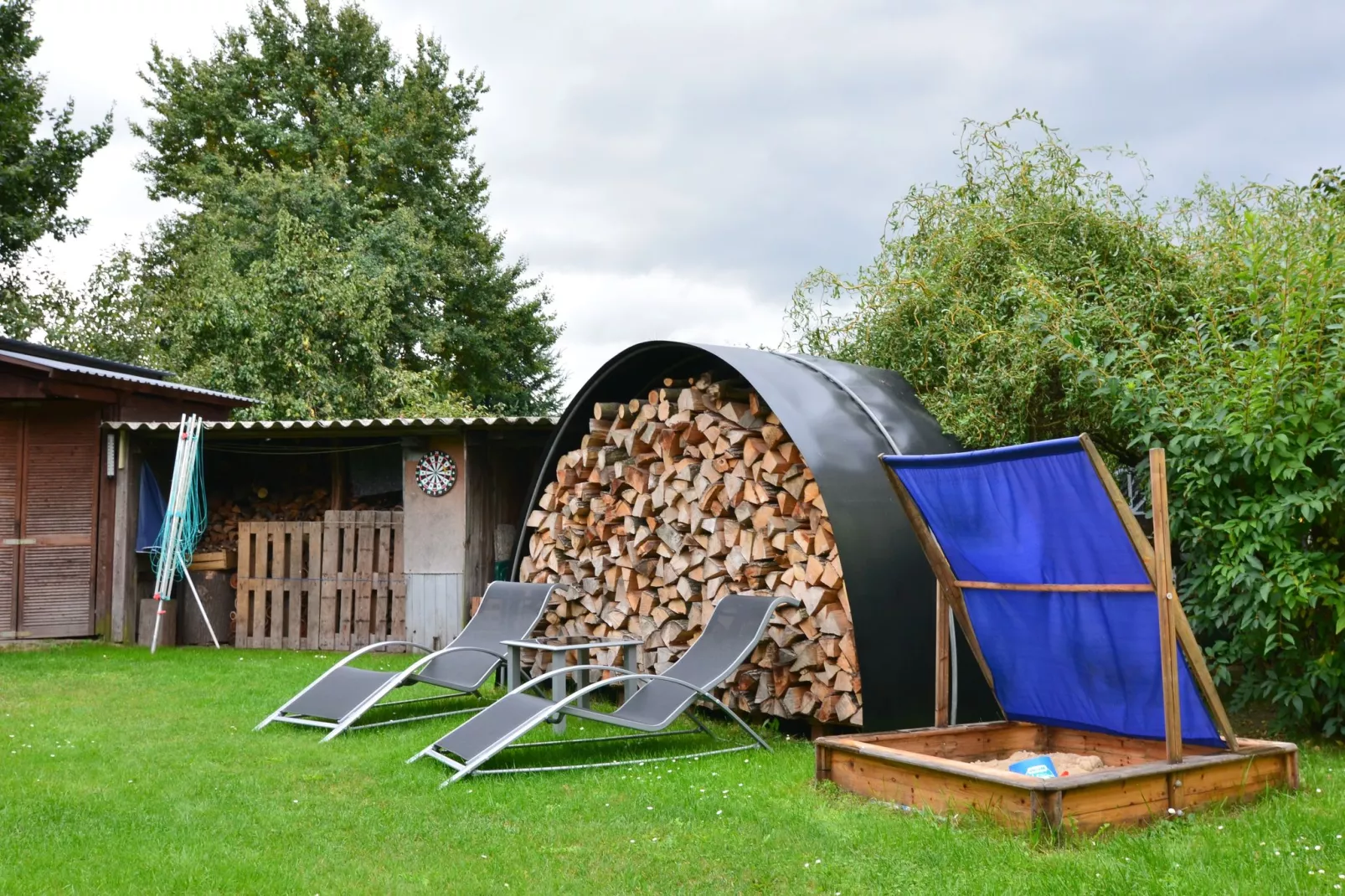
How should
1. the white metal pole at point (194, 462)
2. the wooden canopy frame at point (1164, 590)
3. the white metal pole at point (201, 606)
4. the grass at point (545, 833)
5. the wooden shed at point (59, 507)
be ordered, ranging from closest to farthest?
the grass at point (545, 833) < the wooden canopy frame at point (1164, 590) < the white metal pole at point (201, 606) < the white metal pole at point (194, 462) < the wooden shed at point (59, 507)

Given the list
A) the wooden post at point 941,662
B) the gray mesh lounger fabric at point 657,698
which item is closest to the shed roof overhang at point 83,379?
the gray mesh lounger fabric at point 657,698

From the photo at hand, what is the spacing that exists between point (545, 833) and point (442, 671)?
302 cm

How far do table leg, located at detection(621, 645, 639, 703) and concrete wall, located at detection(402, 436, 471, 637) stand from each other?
14.1ft

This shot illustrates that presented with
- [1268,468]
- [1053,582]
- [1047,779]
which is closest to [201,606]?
[1053,582]

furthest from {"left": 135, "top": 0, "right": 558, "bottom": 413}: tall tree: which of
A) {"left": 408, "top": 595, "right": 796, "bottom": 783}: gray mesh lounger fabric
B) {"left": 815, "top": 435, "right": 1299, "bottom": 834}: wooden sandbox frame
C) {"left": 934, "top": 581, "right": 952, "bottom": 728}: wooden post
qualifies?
{"left": 815, "top": 435, "right": 1299, "bottom": 834}: wooden sandbox frame

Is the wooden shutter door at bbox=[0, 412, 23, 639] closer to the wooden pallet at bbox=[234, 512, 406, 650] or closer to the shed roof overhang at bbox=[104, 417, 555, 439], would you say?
the shed roof overhang at bbox=[104, 417, 555, 439]

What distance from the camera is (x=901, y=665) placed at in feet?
17.9

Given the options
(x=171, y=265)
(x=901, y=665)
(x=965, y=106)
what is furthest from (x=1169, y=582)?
(x=171, y=265)

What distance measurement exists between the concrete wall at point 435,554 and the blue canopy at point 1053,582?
21.4 ft

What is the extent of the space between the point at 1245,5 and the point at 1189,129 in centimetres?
66

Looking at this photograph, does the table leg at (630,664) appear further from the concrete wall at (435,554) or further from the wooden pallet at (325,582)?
the wooden pallet at (325,582)

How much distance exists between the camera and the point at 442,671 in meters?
6.97

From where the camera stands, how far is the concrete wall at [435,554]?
10.5 m

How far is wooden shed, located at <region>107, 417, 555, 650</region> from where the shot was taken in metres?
10.5
